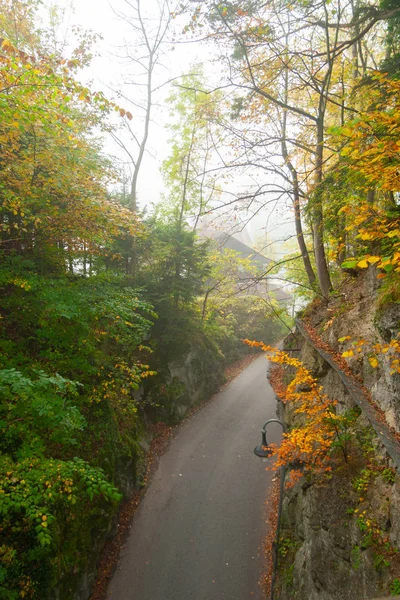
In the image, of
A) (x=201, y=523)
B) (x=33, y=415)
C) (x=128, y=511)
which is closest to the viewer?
(x=33, y=415)

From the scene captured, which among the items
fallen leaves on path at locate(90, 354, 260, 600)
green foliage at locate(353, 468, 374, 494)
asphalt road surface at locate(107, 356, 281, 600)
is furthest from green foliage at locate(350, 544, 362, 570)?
fallen leaves on path at locate(90, 354, 260, 600)

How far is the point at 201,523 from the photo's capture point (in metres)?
7.96

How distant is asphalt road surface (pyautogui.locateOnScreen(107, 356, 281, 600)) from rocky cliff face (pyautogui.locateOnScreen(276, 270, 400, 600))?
4.97 feet

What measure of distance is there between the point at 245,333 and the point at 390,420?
62.4ft

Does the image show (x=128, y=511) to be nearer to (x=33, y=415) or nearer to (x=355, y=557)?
(x=33, y=415)

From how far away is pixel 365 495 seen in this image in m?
4.08

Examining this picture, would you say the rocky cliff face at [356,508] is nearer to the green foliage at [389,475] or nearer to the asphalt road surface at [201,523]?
the green foliage at [389,475]

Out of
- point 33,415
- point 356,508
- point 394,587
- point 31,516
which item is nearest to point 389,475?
point 356,508

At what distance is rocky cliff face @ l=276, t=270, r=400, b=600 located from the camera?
11.7 feet

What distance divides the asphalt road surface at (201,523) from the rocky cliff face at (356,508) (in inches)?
59.7

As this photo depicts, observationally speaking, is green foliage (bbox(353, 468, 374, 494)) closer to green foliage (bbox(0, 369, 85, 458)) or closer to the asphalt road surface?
green foliage (bbox(0, 369, 85, 458))

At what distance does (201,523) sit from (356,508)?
5.60 meters

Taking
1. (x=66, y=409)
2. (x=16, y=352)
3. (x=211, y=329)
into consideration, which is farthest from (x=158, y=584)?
(x=211, y=329)

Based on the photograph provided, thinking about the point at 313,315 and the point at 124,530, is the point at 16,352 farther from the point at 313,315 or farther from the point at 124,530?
the point at 313,315
